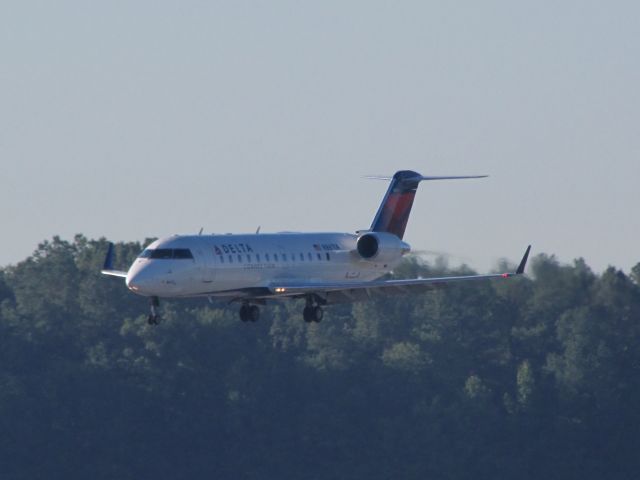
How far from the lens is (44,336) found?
115688mm

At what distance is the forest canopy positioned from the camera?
354 ft

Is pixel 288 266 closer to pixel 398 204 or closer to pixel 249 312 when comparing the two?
pixel 249 312

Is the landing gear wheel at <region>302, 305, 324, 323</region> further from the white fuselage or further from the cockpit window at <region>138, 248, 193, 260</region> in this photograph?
the cockpit window at <region>138, 248, 193, 260</region>

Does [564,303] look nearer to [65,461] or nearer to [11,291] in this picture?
[65,461]

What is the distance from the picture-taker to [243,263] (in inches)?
2352

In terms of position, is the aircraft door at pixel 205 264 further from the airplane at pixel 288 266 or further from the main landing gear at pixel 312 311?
the main landing gear at pixel 312 311

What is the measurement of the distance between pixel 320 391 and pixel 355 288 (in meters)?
52.6

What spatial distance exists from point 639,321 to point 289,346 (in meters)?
22.7

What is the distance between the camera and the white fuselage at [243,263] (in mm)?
57469

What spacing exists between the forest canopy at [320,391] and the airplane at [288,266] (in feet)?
129

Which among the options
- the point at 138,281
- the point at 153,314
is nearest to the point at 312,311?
the point at 153,314

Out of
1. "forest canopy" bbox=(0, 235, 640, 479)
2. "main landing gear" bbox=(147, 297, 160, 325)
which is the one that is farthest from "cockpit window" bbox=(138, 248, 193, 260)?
"forest canopy" bbox=(0, 235, 640, 479)

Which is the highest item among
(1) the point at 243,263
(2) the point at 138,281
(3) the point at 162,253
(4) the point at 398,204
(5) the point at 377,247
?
(4) the point at 398,204

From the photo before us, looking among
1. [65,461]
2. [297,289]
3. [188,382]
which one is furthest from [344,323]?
[297,289]
